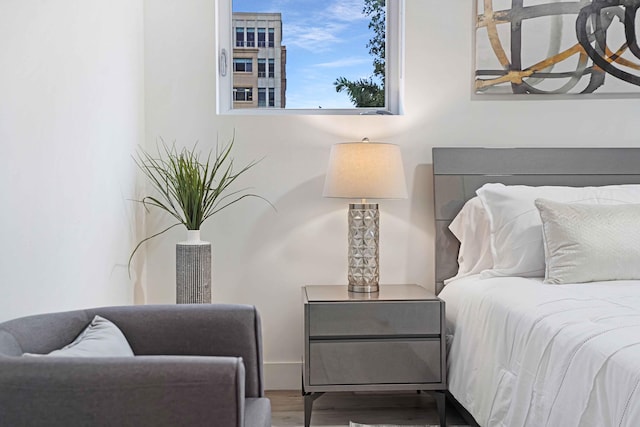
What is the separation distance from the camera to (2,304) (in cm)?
172

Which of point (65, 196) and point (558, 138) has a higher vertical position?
point (558, 138)

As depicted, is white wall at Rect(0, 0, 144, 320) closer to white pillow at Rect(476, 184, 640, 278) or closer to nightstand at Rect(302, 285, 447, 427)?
nightstand at Rect(302, 285, 447, 427)

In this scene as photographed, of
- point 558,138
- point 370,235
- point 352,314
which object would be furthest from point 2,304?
point 558,138

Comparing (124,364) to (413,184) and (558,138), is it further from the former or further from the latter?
(558,138)

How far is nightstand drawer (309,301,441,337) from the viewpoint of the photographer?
2.79 meters

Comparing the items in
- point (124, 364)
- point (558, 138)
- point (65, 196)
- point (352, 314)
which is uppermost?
point (558, 138)

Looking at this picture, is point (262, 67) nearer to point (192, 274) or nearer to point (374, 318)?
point (192, 274)

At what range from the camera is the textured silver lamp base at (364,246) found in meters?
Answer: 3.04

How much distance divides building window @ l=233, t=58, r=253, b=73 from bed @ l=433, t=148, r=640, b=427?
1104mm

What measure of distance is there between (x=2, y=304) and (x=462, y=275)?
2055 millimetres

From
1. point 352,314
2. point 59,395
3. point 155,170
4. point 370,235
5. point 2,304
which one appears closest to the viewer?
point 59,395

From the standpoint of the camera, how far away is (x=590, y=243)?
2566 mm

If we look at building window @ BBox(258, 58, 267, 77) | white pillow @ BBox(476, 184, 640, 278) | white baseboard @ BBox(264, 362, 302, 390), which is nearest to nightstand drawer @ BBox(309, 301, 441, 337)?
white pillow @ BBox(476, 184, 640, 278)

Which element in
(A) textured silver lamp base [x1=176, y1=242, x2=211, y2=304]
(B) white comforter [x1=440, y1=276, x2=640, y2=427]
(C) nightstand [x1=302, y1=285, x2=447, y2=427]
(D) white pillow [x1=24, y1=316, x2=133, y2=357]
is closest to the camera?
(D) white pillow [x1=24, y1=316, x2=133, y2=357]
